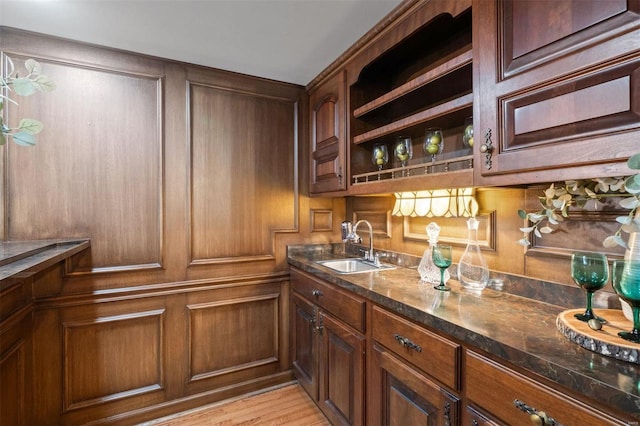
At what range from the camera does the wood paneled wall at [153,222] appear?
1.79 meters

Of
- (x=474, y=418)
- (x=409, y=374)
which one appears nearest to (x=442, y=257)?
(x=409, y=374)

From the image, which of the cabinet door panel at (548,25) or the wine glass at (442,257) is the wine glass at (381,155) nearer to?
the wine glass at (442,257)

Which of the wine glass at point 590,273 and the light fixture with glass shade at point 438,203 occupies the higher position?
the light fixture with glass shade at point 438,203

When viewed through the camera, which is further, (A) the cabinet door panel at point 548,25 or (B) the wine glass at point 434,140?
(B) the wine glass at point 434,140

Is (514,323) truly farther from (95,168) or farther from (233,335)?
(95,168)

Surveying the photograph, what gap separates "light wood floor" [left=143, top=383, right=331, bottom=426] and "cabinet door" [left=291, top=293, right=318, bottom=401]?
127 mm

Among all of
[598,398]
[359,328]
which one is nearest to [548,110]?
[598,398]

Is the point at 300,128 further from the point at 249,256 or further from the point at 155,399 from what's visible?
the point at 155,399

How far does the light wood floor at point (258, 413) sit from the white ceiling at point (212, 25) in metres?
2.44

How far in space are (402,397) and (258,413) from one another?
127 centimetres

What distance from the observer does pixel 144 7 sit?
5.06ft

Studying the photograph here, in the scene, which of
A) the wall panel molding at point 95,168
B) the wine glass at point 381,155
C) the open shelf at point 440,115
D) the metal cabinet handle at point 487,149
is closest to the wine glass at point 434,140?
the open shelf at point 440,115

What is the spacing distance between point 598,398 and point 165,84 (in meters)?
2.55

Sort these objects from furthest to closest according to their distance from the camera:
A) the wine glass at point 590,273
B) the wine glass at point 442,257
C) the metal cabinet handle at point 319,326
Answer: the metal cabinet handle at point 319,326
the wine glass at point 442,257
the wine glass at point 590,273
